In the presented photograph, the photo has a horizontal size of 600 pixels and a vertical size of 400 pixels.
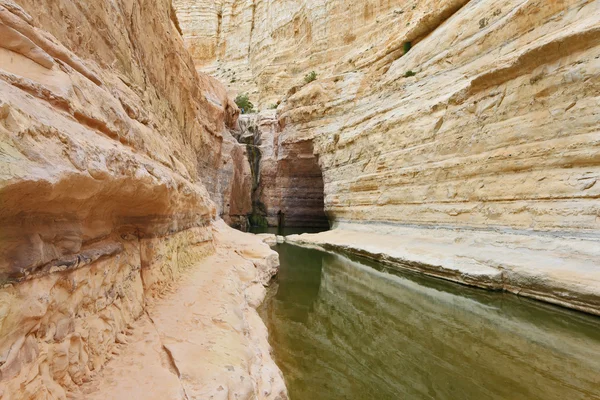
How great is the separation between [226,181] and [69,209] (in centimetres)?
1488

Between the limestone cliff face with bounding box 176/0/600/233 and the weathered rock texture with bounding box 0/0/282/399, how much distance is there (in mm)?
7081

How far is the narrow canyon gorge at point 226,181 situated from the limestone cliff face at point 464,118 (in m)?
0.05

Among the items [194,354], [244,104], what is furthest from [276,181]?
[194,354]

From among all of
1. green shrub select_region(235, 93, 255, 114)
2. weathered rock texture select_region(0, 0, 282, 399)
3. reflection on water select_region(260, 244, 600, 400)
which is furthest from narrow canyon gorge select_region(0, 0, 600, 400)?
green shrub select_region(235, 93, 255, 114)

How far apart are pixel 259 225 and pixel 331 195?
32.5 feet

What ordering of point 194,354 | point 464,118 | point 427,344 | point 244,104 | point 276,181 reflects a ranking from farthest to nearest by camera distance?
point 244,104 < point 276,181 < point 464,118 < point 427,344 < point 194,354

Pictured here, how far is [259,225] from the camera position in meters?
23.1

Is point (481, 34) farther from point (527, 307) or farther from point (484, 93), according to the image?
point (527, 307)

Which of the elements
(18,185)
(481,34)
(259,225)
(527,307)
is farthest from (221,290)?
(259,225)

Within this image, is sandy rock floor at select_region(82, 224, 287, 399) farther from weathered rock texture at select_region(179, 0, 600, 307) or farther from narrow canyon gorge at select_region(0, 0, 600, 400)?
weathered rock texture at select_region(179, 0, 600, 307)

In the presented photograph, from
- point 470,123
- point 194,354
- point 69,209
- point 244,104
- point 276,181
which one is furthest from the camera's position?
point 244,104

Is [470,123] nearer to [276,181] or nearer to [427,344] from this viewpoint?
[427,344]

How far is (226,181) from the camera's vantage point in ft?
53.8

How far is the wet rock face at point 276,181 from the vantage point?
68.2ft
